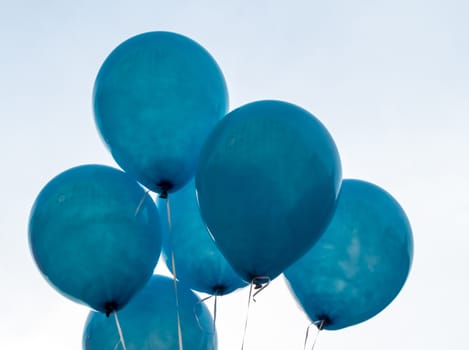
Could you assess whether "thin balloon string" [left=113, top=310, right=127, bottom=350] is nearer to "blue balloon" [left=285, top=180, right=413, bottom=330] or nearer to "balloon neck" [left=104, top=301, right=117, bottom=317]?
"balloon neck" [left=104, top=301, right=117, bottom=317]

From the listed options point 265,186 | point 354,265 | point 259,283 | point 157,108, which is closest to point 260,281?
point 259,283

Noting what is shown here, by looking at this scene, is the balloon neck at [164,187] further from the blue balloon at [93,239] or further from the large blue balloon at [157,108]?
the blue balloon at [93,239]

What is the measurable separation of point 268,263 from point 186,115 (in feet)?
3.21

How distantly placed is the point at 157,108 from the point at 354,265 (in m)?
1.42

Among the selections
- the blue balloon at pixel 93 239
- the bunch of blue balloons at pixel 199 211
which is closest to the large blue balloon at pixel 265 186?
the bunch of blue balloons at pixel 199 211

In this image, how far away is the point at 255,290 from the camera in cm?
358

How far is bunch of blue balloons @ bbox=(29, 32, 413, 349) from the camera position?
342cm

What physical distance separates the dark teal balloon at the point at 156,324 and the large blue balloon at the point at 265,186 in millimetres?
813

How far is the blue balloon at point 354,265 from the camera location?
12.9 ft

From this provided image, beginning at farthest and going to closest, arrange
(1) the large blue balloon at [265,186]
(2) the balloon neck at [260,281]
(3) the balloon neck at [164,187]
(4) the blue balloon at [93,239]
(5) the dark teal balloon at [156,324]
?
1. (5) the dark teal balloon at [156,324]
2. (3) the balloon neck at [164,187]
3. (4) the blue balloon at [93,239]
4. (2) the balloon neck at [260,281]
5. (1) the large blue balloon at [265,186]

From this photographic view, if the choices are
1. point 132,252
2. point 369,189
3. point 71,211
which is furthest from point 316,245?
point 71,211

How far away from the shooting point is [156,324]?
407cm

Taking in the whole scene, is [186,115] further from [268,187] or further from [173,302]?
[173,302]

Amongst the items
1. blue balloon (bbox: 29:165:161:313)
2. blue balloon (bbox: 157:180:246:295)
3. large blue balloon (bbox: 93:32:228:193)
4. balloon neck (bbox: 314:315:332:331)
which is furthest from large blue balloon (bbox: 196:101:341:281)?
blue balloon (bbox: 157:180:246:295)
